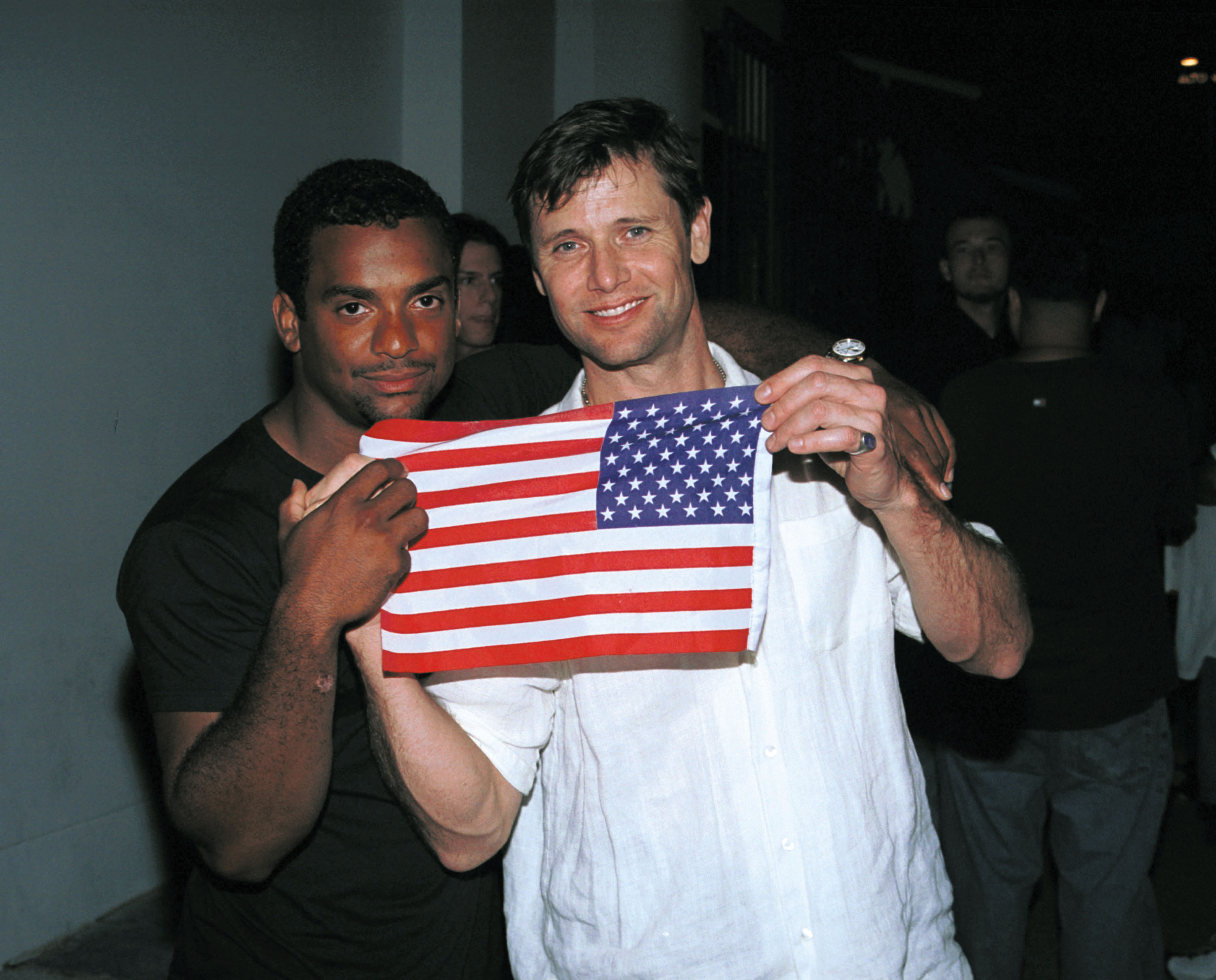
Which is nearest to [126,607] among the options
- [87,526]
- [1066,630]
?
[87,526]

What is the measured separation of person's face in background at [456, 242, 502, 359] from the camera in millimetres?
4535

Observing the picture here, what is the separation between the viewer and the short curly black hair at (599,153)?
2061 millimetres

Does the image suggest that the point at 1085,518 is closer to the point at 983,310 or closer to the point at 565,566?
the point at 983,310

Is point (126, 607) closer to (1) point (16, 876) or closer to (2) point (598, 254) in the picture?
(2) point (598, 254)

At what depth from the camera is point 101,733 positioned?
425 centimetres

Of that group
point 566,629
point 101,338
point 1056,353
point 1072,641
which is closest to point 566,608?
point 566,629

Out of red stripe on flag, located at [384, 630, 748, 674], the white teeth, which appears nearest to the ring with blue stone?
red stripe on flag, located at [384, 630, 748, 674]

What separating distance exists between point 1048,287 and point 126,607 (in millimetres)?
2863

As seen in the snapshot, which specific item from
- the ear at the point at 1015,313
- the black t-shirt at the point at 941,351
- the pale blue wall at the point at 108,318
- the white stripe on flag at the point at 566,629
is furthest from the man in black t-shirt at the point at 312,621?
the black t-shirt at the point at 941,351

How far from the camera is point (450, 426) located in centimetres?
204

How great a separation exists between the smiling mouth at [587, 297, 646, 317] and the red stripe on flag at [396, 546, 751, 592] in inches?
19.2

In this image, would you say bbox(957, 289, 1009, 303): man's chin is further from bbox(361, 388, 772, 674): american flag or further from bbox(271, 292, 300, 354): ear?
bbox(271, 292, 300, 354): ear

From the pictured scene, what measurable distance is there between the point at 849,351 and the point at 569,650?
72 centimetres

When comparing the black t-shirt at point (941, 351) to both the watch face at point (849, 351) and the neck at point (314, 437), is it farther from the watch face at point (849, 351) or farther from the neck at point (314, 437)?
the neck at point (314, 437)
